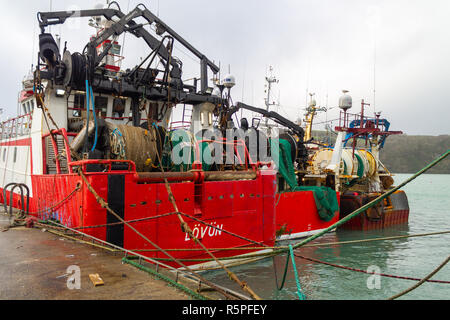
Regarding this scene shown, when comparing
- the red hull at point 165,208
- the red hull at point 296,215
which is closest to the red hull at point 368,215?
the red hull at point 296,215

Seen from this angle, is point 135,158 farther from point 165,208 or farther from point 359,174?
point 359,174

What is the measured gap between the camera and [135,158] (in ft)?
27.6

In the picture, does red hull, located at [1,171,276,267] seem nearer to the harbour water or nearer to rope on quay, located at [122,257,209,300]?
rope on quay, located at [122,257,209,300]

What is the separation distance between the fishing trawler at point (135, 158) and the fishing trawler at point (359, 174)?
23.8ft

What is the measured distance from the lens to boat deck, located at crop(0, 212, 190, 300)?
13.0ft

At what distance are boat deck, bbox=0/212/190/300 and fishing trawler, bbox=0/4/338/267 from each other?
0.73 m

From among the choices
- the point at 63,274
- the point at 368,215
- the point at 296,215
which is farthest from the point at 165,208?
the point at 368,215

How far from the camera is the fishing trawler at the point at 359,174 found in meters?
18.5

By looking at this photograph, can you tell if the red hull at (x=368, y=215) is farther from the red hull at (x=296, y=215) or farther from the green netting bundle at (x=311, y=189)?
the red hull at (x=296, y=215)

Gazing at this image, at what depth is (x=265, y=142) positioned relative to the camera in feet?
43.7

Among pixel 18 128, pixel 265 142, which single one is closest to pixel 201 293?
pixel 265 142

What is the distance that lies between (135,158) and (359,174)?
15.8 m
